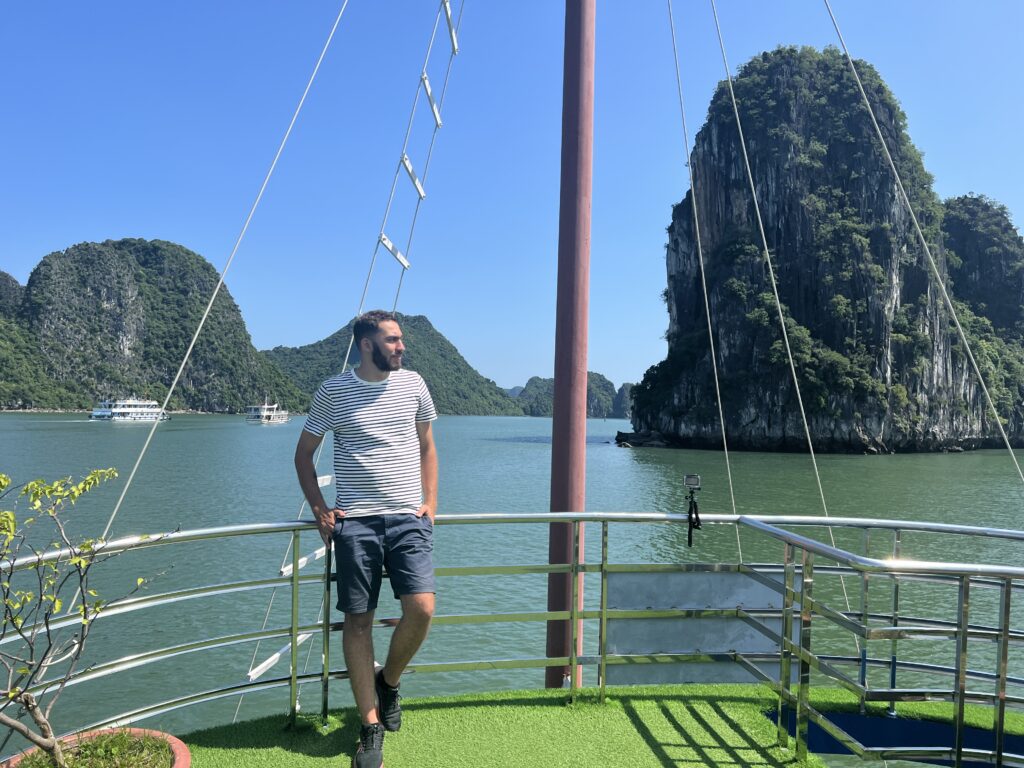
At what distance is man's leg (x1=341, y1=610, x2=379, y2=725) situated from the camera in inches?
88.2

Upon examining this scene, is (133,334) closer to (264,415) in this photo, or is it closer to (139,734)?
(264,415)

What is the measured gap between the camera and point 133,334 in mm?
111312

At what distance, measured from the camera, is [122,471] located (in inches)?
1098

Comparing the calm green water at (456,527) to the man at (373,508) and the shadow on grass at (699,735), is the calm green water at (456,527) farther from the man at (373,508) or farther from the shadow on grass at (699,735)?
the shadow on grass at (699,735)

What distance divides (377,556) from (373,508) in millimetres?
163

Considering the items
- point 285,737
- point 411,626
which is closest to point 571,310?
point 411,626

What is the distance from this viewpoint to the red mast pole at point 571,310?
2973mm

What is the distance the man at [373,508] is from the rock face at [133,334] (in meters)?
101

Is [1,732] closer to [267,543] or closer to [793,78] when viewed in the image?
[267,543]

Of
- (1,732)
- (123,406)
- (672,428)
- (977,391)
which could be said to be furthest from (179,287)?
(1,732)

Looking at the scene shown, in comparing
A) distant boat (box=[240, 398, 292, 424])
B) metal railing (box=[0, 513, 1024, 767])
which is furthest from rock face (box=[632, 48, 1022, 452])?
metal railing (box=[0, 513, 1024, 767])

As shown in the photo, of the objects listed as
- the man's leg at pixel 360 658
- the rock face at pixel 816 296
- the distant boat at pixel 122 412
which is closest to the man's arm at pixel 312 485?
the man's leg at pixel 360 658

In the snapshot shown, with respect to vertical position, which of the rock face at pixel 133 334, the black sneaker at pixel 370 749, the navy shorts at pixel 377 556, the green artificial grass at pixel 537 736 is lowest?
the green artificial grass at pixel 537 736

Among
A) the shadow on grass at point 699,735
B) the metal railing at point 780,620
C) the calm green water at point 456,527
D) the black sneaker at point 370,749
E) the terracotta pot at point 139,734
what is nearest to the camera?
the terracotta pot at point 139,734
